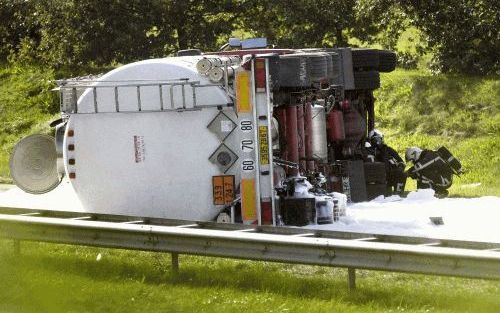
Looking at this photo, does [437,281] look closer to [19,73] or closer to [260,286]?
[260,286]

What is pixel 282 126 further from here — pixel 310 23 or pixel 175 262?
pixel 310 23

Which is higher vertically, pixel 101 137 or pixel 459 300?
pixel 101 137

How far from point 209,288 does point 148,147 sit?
4.15m

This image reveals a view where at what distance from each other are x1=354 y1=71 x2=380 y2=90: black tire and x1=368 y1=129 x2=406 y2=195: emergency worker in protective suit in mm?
958

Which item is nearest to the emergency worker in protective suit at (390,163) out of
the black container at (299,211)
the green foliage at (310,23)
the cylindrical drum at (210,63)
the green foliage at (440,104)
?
Answer: the black container at (299,211)

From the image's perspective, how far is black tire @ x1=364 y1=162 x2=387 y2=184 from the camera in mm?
17312

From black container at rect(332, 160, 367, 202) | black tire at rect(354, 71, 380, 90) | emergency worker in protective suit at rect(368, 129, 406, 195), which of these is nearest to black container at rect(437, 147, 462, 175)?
emergency worker in protective suit at rect(368, 129, 406, 195)

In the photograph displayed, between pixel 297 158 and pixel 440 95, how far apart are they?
459 inches

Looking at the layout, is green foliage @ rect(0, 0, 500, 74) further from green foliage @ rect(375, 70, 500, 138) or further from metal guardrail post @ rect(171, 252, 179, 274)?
metal guardrail post @ rect(171, 252, 179, 274)

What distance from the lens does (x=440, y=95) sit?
86.3 feet

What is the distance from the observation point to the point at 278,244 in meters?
10.8

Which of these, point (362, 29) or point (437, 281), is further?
point (362, 29)

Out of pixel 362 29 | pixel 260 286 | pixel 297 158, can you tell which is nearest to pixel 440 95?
pixel 362 29

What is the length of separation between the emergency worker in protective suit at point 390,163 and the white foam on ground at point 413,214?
991 millimetres
